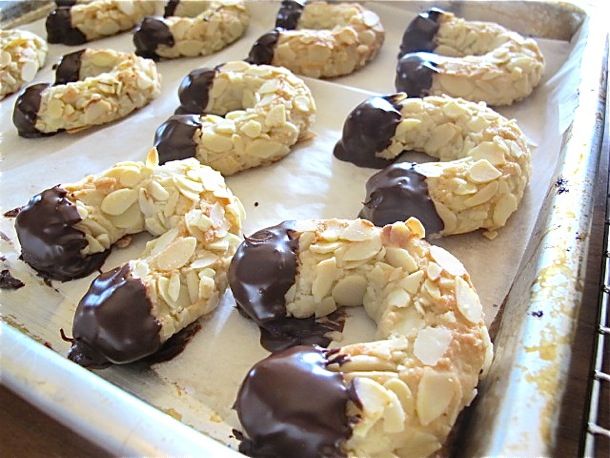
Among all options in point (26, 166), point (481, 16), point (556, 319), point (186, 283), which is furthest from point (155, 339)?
point (481, 16)

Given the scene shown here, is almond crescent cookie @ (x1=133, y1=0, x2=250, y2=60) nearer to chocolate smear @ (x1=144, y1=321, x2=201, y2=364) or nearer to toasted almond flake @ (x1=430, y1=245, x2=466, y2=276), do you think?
chocolate smear @ (x1=144, y1=321, x2=201, y2=364)

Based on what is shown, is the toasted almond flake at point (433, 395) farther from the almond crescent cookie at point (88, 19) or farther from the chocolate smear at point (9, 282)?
the almond crescent cookie at point (88, 19)

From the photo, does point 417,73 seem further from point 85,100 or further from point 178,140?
point 85,100

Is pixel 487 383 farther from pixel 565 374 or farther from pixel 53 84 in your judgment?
pixel 53 84

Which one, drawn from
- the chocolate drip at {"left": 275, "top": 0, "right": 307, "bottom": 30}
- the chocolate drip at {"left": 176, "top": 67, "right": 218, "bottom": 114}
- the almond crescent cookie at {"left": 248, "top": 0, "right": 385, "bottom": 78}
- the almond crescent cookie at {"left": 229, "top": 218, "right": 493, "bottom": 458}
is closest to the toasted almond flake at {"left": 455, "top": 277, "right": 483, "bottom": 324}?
the almond crescent cookie at {"left": 229, "top": 218, "right": 493, "bottom": 458}

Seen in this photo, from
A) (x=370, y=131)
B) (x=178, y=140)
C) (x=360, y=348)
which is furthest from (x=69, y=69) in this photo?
(x=360, y=348)
